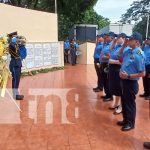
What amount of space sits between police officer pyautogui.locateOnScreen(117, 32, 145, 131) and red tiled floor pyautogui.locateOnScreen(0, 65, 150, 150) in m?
0.31

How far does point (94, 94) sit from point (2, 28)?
4991mm

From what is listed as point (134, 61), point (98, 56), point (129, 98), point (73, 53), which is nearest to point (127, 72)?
point (134, 61)

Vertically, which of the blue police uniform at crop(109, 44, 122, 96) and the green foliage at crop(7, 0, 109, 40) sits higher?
the green foliage at crop(7, 0, 109, 40)

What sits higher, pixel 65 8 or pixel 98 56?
pixel 65 8

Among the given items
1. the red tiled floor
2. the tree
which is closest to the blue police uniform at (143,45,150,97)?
the red tiled floor

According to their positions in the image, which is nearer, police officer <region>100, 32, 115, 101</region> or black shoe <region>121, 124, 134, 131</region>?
black shoe <region>121, 124, 134, 131</region>

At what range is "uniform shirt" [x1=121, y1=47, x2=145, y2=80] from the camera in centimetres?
554

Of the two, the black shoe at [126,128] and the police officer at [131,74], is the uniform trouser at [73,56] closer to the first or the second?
the police officer at [131,74]

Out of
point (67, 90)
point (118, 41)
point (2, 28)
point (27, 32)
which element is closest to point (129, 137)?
point (118, 41)

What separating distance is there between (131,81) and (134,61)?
364 mm

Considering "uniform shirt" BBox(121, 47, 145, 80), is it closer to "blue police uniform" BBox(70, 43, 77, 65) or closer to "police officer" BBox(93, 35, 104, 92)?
"police officer" BBox(93, 35, 104, 92)

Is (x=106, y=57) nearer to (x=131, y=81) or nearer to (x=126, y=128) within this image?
(x=131, y=81)

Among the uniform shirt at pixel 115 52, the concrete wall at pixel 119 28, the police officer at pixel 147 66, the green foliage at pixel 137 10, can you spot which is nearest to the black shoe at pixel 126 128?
the uniform shirt at pixel 115 52

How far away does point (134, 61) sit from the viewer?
18.4 feet
